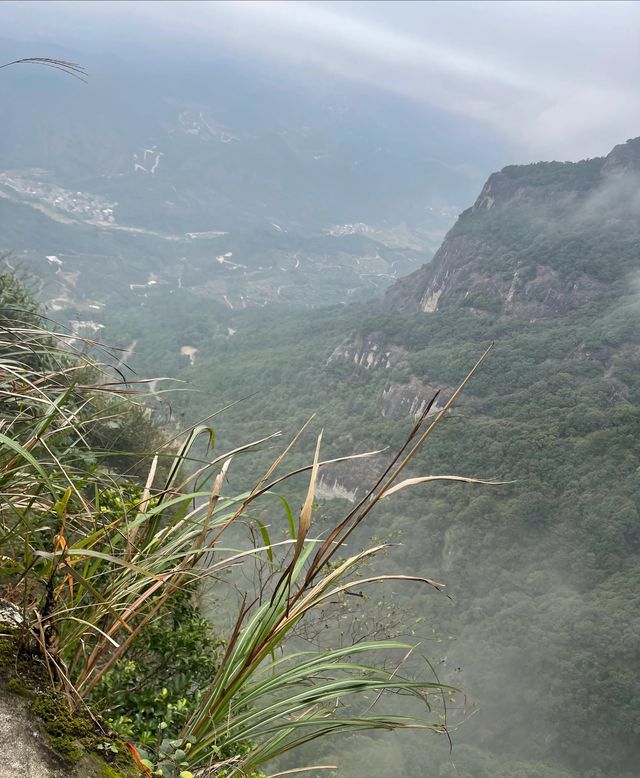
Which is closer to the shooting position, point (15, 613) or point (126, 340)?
point (15, 613)

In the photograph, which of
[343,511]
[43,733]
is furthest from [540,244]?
[43,733]

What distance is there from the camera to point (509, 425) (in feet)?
142

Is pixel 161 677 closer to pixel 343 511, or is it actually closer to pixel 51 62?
pixel 51 62

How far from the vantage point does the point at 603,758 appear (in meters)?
26.1

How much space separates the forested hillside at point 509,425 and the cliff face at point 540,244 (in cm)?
26

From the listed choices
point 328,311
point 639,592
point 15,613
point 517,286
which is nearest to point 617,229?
point 517,286

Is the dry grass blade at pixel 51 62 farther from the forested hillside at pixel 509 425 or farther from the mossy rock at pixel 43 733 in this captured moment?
the mossy rock at pixel 43 733

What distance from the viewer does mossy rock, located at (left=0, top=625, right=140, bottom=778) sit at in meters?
1.07

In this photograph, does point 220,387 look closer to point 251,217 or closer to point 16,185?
point 16,185

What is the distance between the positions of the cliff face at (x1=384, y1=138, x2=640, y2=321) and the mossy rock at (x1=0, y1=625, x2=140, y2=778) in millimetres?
65046

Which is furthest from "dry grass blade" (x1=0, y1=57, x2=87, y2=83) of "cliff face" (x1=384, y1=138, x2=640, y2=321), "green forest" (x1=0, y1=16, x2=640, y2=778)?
"cliff face" (x1=384, y1=138, x2=640, y2=321)

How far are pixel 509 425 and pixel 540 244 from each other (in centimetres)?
3578

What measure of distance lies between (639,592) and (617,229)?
2111 inches

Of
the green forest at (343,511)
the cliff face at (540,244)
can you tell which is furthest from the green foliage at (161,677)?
the cliff face at (540,244)
